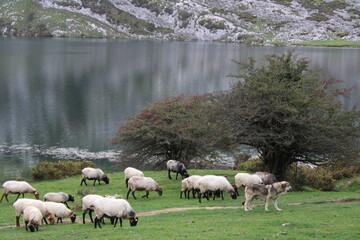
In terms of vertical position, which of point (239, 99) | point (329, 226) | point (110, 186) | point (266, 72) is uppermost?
point (266, 72)

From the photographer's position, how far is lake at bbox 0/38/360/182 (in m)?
60.0

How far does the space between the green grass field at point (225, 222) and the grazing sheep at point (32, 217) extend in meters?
0.43

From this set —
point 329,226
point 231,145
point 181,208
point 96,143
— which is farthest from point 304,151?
point 96,143

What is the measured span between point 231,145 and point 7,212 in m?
18.2

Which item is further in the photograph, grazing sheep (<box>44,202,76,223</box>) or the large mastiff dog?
the large mastiff dog

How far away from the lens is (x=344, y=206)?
24625mm

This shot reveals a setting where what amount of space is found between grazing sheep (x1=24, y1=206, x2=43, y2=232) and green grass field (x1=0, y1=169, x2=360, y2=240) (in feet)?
1.41

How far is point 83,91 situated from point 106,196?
8403 centimetres

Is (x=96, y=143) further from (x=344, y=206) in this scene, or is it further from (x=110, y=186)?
(x=344, y=206)

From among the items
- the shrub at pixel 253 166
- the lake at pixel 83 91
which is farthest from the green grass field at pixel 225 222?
the lake at pixel 83 91

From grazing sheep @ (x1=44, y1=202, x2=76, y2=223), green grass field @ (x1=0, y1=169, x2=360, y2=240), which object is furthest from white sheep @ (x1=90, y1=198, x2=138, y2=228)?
grazing sheep @ (x1=44, y1=202, x2=76, y2=223)

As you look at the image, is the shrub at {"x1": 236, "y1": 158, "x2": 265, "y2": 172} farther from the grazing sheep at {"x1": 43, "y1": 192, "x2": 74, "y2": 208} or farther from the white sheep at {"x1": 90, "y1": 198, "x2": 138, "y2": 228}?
the white sheep at {"x1": 90, "y1": 198, "x2": 138, "y2": 228}

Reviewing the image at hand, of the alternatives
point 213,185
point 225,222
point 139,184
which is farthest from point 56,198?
point 225,222

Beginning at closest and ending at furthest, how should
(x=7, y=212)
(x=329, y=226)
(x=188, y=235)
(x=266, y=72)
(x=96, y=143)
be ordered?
(x=188, y=235)
(x=329, y=226)
(x=7, y=212)
(x=266, y=72)
(x=96, y=143)
